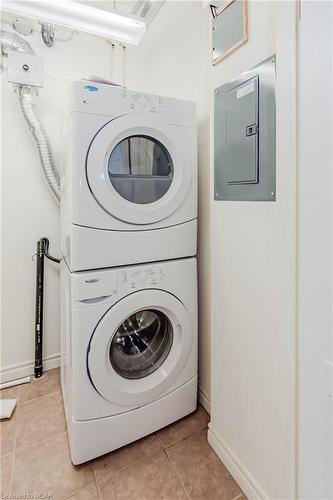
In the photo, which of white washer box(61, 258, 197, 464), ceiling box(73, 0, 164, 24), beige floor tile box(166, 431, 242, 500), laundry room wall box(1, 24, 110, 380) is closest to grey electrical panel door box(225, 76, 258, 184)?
white washer box(61, 258, 197, 464)

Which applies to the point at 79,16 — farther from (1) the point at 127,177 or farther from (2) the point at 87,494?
(2) the point at 87,494

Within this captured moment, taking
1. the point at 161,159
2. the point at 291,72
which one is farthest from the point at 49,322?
the point at 291,72

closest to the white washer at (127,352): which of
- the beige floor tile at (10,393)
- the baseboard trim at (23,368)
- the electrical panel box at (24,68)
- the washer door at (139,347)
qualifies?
the washer door at (139,347)

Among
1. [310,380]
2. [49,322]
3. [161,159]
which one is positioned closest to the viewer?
[310,380]

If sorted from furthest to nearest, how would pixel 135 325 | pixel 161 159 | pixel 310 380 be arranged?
pixel 135 325 < pixel 161 159 < pixel 310 380

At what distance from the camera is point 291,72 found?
862mm

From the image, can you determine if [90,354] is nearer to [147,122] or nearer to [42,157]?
[147,122]

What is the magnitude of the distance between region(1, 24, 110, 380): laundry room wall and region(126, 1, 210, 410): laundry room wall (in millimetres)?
639

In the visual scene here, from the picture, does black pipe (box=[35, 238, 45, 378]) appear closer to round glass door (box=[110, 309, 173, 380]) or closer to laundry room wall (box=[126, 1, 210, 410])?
round glass door (box=[110, 309, 173, 380])

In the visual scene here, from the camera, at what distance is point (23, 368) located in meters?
2.00

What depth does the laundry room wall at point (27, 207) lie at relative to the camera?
6.19ft

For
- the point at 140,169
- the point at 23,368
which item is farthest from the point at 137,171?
the point at 23,368

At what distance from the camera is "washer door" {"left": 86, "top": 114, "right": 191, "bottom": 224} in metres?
1.24

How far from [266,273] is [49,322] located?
1.69m
